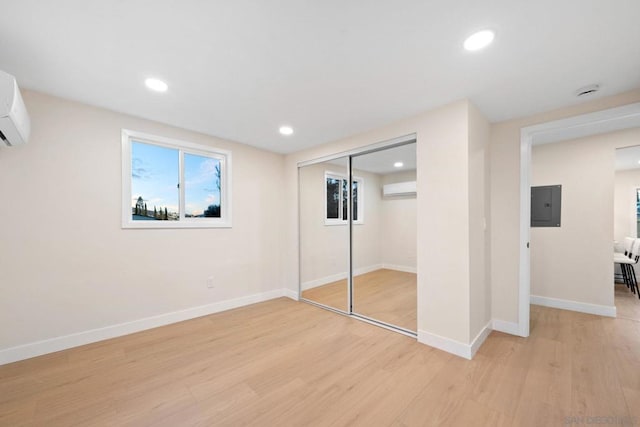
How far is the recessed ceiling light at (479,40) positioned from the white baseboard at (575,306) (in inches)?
148

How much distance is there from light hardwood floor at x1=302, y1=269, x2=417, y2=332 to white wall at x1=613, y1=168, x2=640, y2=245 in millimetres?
5133

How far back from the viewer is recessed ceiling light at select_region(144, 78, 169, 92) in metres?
2.10

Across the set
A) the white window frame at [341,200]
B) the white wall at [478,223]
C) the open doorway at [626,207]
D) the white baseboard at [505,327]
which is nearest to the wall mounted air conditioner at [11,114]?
the white window frame at [341,200]

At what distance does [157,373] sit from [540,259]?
16.3 feet

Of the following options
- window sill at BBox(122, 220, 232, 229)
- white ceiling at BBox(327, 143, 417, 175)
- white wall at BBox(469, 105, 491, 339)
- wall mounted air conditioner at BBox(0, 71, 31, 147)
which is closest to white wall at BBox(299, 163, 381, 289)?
white ceiling at BBox(327, 143, 417, 175)

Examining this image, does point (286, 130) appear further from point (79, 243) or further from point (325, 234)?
point (79, 243)

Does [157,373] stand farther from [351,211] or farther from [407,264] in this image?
[407,264]

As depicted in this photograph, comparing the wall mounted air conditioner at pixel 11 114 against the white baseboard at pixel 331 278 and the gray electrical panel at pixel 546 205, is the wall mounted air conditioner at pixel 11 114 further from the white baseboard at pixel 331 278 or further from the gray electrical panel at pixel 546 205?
the gray electrical panel at pixel 546 205

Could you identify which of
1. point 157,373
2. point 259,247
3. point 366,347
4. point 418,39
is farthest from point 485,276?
point 157,373

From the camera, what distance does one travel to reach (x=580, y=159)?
137 inches

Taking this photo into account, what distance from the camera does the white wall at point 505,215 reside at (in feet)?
9.18

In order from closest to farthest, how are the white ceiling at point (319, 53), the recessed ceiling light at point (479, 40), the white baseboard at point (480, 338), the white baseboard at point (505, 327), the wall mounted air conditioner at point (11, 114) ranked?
the white ceiling at point (319, 53), the recessed ceiling light at point (479, 40), the wall mounted air conditioner at point (11, 114), the white baseboard at point (480, 338), the white baseboard at point (505, 327)

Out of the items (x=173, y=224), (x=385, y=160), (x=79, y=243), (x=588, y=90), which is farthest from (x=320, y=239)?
(x=588, y=90)

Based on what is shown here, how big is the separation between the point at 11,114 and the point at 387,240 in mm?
3937
